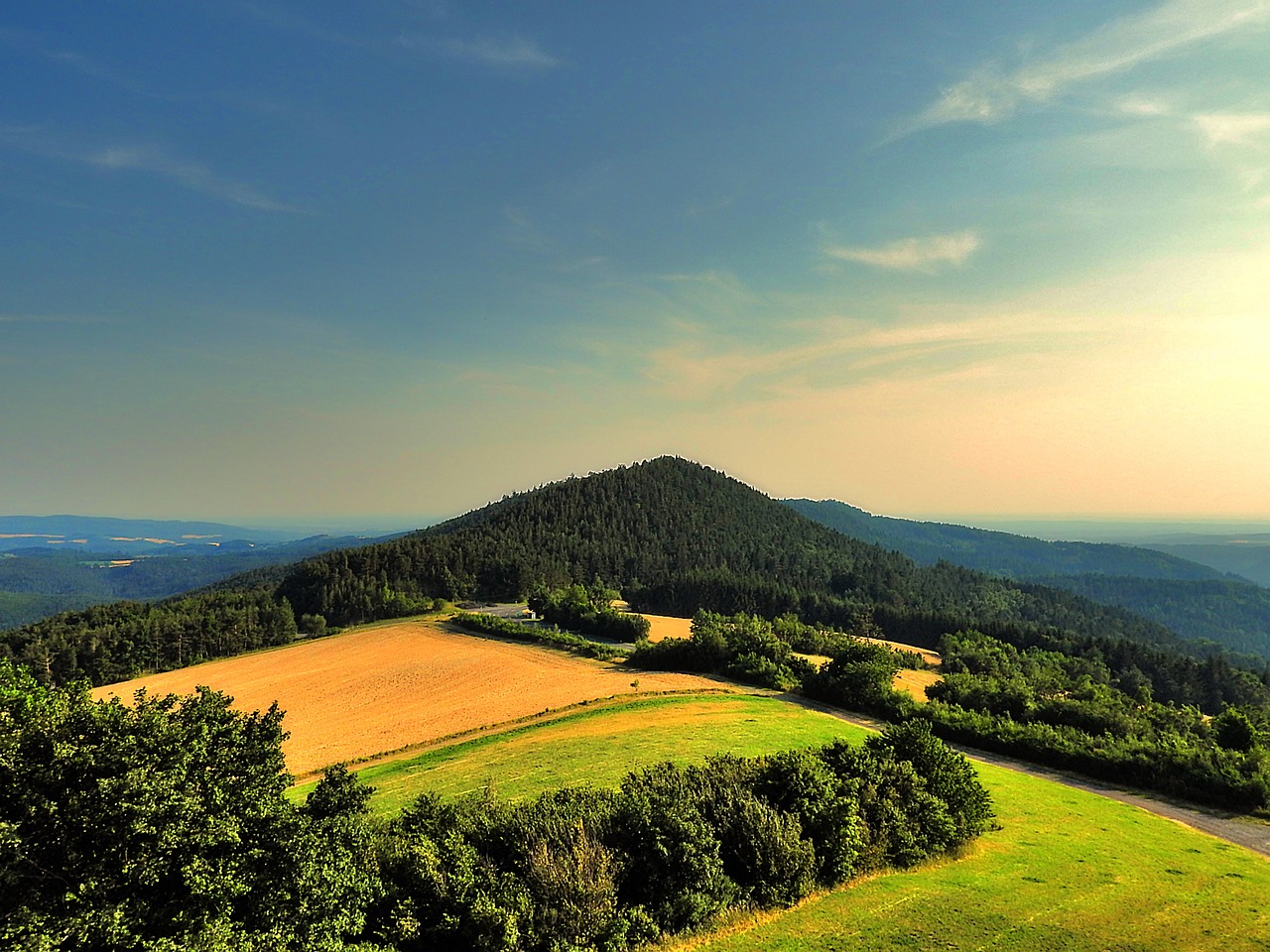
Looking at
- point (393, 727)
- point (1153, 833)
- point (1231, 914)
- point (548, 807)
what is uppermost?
point (548, 807)

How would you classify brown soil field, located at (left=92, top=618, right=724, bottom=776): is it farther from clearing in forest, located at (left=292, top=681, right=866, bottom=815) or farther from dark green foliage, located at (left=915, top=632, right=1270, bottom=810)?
dark green foliage, located at (left=915, top=632, right=1270, bottom=810)

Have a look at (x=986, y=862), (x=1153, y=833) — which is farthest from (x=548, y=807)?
(x=1153, y=833)

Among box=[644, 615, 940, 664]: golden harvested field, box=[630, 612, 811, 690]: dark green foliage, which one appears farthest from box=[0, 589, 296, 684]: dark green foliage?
box=[630, 612, 811, 690]: dark green foliage

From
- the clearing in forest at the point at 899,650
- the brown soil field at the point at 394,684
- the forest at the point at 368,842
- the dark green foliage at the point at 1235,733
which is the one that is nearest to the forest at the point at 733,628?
the dark green foliage at the point at 1235,733

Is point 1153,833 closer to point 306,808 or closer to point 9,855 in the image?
point 306,808

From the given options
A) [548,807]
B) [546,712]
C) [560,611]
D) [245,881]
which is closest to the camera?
[245,881]

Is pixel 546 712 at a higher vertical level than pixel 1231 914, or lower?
lower

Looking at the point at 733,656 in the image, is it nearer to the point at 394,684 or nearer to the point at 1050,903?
the point at 394,684
